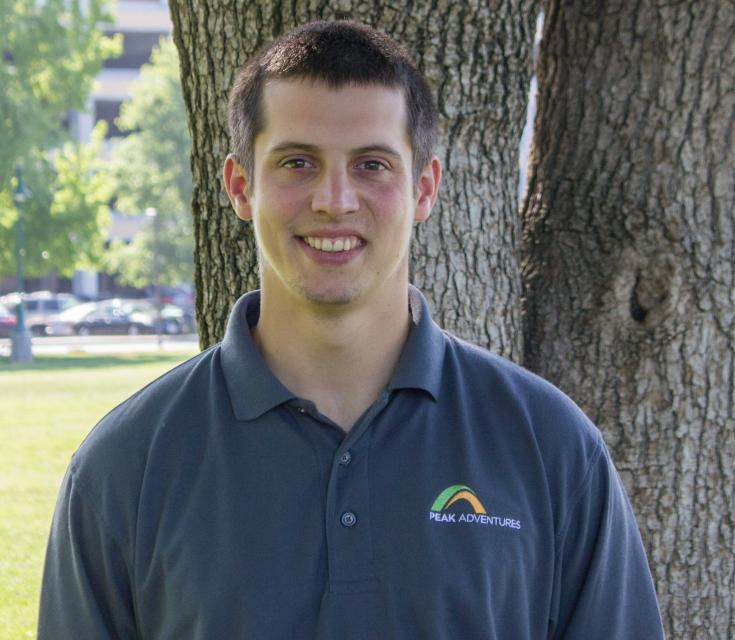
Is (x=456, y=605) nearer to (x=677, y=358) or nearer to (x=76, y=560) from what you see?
(x=76, y=560)

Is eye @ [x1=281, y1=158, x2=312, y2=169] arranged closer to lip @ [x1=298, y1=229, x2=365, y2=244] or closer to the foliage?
lip @ [x1=298, y1=229, x2=365, y2=244]

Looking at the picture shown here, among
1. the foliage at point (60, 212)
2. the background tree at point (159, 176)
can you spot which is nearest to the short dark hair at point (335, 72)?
the foliage at point (60, 212)

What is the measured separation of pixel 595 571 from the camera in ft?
7.27

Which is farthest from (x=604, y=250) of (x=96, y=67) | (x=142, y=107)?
(x=142, y=107)

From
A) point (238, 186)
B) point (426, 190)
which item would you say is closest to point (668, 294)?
point (426, 190)

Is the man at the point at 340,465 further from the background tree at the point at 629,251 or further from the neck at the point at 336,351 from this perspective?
the background tree at the point at 629,251

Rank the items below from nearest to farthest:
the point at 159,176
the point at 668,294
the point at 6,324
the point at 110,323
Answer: the point at 668,294 < the point at 6,324 < the point at 110,323 < the point at 159,176

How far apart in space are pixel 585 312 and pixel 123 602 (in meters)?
2.56

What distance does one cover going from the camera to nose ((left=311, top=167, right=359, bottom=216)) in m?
2.20

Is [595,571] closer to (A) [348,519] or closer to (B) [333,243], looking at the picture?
(A) [348,519]

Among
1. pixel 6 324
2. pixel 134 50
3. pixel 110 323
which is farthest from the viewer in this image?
pixel 134 50

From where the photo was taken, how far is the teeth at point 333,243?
86.7 inches

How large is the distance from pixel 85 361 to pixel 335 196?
993 inches

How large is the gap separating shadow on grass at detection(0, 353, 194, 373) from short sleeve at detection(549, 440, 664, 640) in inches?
875
